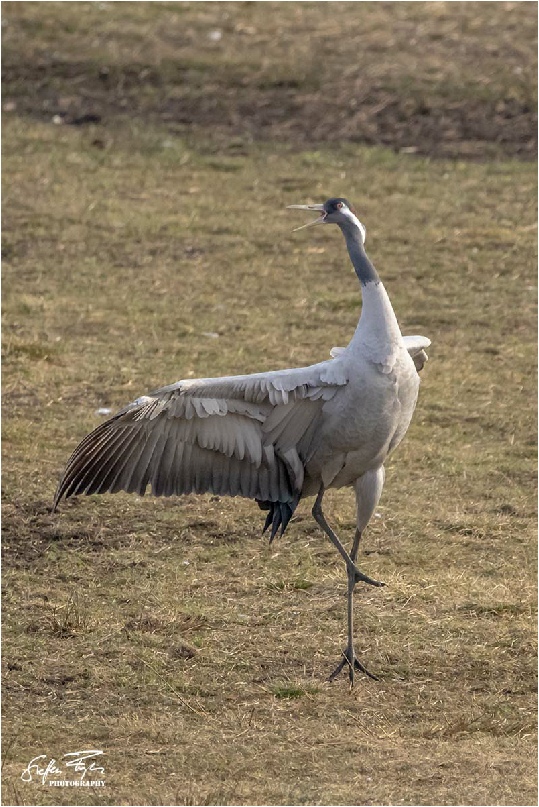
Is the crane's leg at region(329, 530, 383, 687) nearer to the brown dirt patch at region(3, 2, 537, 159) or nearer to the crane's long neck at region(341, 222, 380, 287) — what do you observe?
the crane's long neck at region(341, 222, 380, 287)

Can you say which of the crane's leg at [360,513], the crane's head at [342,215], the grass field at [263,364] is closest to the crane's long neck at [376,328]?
the crane's head at [342,215]

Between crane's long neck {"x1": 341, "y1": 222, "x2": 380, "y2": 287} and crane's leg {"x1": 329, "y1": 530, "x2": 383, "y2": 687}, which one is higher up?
crane's long neck {"x1": 341, "y1": 222, "x2": 380, "y2": 287}

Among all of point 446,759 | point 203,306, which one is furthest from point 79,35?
point 446,759

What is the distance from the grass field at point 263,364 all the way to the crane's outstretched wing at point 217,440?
0.57 m

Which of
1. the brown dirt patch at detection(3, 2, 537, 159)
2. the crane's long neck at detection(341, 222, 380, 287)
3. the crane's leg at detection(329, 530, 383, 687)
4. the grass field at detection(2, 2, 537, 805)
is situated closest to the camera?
the grass field at detection(2, 2, 537, 805)

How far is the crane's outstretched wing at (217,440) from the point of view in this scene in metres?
5.23

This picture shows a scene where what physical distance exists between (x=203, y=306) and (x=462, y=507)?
3093 mm

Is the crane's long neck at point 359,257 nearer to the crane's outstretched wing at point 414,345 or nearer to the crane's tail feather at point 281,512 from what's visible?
the crane's outstretched wing at point 414,345

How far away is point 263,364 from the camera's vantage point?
8312 mm

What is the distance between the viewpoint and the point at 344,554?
221 inches

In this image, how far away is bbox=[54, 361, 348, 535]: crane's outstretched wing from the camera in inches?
206

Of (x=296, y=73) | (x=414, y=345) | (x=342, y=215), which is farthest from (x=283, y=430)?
(x=296, y=73)

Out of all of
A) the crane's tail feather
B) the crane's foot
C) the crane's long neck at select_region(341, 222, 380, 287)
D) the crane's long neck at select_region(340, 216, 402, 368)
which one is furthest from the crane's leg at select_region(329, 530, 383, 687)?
the crane's long neck at select_region(341, 222, 380, 287)

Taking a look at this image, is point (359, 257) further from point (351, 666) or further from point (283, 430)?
point (351, 666)
